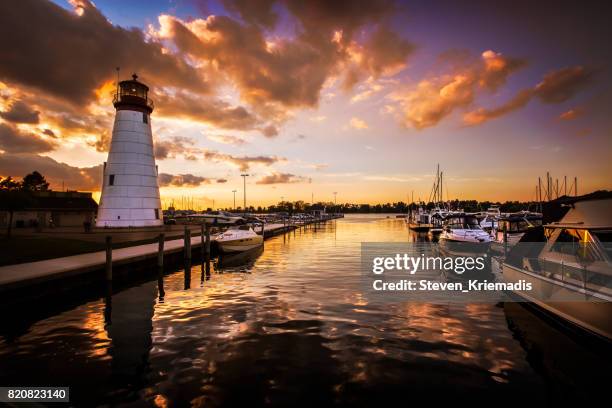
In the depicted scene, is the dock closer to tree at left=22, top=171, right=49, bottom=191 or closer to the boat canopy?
the boat canopy

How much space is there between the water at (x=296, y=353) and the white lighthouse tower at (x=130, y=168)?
82.1 ft

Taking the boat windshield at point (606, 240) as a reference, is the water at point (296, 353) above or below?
below

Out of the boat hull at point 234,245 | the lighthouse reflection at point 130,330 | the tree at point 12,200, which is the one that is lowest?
the lighthouse reflection at point 130,330

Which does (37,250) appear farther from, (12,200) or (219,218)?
(219,218)

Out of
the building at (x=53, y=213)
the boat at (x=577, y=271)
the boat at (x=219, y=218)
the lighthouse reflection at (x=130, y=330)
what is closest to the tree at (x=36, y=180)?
the building at (x=53, y=213)

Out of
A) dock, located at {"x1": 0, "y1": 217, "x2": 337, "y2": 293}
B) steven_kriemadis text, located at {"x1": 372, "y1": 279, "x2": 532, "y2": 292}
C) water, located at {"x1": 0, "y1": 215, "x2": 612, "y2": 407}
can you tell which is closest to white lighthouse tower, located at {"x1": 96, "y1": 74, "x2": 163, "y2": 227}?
dock, located at {"x1": 0, "y1": 217, "x2": 337, "y2": 293}

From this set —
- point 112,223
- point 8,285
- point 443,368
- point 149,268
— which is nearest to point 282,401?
point 443,368

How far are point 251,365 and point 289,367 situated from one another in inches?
36.1

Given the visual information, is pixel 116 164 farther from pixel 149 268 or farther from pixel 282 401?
pixel 282 401

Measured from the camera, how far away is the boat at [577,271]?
9320 millimetres

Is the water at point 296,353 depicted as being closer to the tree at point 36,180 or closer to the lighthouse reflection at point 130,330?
the lighthouse reflection at point 130,330

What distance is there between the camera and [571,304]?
10242mm

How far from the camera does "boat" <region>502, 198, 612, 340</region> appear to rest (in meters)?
9.32

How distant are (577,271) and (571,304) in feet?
3.43
